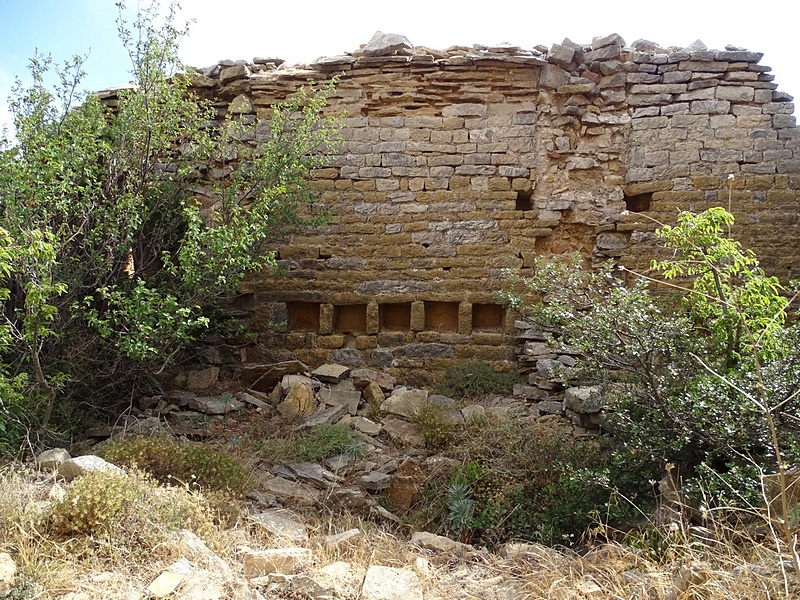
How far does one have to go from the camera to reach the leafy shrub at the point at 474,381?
246 inches

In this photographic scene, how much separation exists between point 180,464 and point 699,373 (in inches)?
146

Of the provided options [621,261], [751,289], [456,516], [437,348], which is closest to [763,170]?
[621,261]

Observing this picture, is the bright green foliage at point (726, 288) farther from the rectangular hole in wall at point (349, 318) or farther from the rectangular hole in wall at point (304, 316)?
the rectangular hole in wall at point (304, 316)

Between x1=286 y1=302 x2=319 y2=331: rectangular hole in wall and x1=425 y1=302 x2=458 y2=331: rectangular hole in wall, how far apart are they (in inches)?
50.2

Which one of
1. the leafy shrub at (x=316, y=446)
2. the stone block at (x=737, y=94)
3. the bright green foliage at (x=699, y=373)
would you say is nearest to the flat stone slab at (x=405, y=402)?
the leafy shrub at (x=316, y=446)

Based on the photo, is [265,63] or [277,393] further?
[265,63]

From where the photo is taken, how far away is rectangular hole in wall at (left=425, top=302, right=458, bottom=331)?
6.85 metres

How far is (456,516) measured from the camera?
442 centimetres

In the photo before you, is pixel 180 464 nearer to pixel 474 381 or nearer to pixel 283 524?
pixel 283 524

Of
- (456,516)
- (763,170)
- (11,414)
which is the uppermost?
(763,170)

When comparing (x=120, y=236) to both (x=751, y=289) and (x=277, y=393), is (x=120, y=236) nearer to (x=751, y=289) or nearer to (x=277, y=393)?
(x=277, y=393)

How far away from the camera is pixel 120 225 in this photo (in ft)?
17.9

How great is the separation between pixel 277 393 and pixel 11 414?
229cm

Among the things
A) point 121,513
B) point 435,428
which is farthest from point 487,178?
point 121,513
